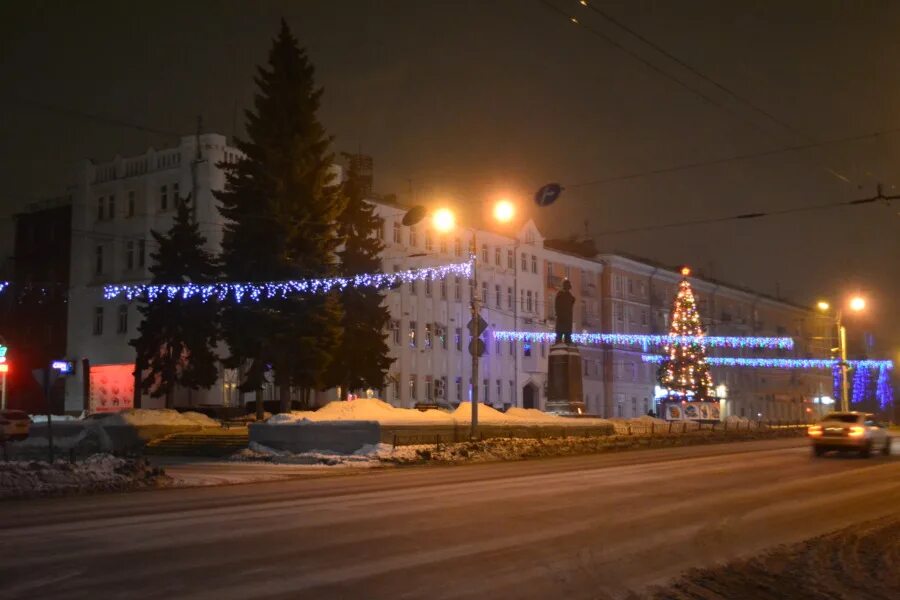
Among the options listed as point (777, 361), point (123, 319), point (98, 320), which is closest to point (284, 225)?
point (123, 319)

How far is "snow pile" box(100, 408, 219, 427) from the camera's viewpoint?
130 ft

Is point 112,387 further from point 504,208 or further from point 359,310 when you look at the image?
point 504,208

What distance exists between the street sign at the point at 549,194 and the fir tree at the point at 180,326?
23494mm

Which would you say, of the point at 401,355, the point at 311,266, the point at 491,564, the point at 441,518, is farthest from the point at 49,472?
the point at 401,355

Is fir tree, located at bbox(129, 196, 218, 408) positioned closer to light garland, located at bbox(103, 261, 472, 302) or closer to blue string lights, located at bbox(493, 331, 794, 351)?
light garland, located at bbox(103, 261, 472, 302)

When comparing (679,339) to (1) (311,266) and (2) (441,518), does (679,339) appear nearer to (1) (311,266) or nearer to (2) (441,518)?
(1) (311,266)

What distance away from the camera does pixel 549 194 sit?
28.1 metres

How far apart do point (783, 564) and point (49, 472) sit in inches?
611

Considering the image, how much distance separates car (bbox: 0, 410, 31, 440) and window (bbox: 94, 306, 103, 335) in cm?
1626

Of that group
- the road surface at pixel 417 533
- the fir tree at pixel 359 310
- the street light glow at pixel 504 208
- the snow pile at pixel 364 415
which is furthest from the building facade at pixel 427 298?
the road surface at pixel 417 533

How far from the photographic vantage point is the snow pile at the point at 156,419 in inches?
1555

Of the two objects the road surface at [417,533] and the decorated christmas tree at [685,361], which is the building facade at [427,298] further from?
the road surface at [417,533]

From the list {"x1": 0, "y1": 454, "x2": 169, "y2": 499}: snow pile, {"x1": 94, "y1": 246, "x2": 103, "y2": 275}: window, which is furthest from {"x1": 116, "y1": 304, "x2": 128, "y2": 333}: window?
{"x1": 0, "y1": 454, "x2": 169, "y2": 499}: snow pile

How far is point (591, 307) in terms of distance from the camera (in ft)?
262
